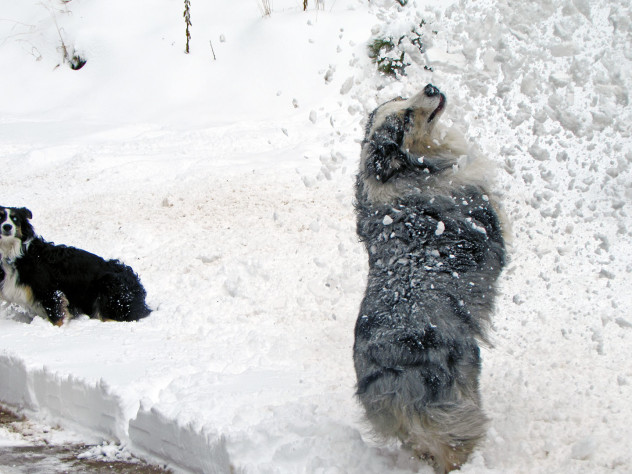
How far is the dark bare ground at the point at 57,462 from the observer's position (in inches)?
132

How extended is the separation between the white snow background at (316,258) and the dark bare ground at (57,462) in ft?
0.47

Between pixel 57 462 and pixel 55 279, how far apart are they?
2.73 m

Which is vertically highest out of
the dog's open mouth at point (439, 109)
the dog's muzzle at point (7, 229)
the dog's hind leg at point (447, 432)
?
the dog's open mouth at point (439, 109)

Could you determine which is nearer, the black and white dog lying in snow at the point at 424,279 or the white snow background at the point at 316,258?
the black and white dog lying in snow at the point at 424,279

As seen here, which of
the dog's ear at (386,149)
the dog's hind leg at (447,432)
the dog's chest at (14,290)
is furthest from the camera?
the dog's chest at (14,290)

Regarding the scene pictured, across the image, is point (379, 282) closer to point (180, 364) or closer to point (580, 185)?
point (180, 364)

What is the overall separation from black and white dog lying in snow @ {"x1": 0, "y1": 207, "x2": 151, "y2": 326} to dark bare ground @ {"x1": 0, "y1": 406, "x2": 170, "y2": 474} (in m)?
1.97

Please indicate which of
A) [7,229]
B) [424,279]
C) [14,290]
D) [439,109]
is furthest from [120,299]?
[424,279]

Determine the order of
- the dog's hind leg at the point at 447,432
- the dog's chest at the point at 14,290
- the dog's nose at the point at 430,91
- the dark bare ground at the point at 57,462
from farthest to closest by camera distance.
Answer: the dog's chest at the point at 14,290 → the dog's nose at the point at 430,91 → the dark bare ground at the point at 57,462 → the dog's hind leg at the point at 447,432

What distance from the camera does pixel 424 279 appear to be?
10.1 feet

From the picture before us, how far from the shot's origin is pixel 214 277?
20.1ft

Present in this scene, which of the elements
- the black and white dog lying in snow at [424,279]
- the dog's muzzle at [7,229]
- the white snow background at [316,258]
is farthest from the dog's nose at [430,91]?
the dog's muzzle at [7,229]

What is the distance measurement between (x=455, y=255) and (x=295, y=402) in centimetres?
122

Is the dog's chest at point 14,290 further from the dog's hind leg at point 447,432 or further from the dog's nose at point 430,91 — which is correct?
the dog's hind leg at point 447,432
